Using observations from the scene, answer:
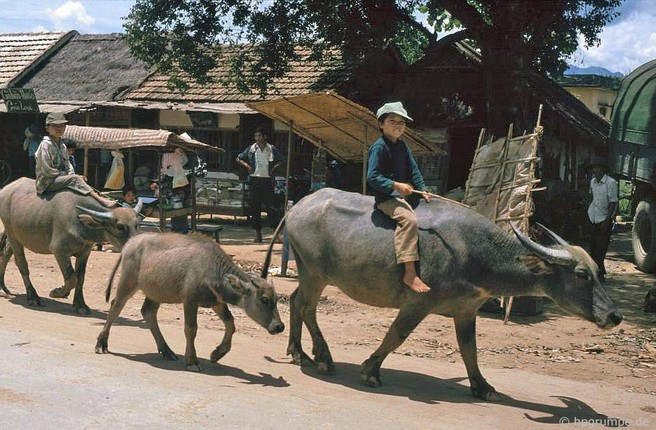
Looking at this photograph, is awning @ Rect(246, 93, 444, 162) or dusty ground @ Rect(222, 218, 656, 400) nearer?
dusty ground @ Rect(222, 218, 656, 400)

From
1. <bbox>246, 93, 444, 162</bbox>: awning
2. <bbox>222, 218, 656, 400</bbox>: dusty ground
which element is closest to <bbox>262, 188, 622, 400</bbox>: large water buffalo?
<bbox>222, 218, 656, 400</bbox>: dusty ground

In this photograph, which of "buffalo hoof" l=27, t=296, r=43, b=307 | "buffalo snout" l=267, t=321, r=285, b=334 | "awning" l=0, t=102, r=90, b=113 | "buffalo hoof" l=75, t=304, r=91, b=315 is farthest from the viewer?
"awning" l=0, t=102, r=90, b=113

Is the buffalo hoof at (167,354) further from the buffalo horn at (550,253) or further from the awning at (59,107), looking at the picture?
the awning at (59,107)

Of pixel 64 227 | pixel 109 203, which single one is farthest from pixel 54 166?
pixel 109 203

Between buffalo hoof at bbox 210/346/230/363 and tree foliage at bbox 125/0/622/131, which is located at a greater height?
tree foliage at bbox 125/0/622/131

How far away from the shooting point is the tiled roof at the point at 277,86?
20.3 metres

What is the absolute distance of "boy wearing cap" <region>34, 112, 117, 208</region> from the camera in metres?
9.61

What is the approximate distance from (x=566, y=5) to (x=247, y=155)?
21.4 feet

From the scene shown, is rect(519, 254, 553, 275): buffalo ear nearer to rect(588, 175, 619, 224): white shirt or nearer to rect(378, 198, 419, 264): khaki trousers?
rect(378, 198, 419, 264): khaki trousers

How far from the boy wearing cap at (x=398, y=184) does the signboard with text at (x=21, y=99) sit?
1629 cm

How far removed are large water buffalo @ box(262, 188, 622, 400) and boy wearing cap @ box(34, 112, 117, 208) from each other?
361cm

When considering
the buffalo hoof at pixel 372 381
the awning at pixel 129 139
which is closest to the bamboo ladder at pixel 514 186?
the buffalo hoof at pixel 372 381

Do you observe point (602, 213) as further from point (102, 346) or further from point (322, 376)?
point (102, 346)

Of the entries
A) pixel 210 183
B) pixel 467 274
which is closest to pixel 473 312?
pixel 467 274
